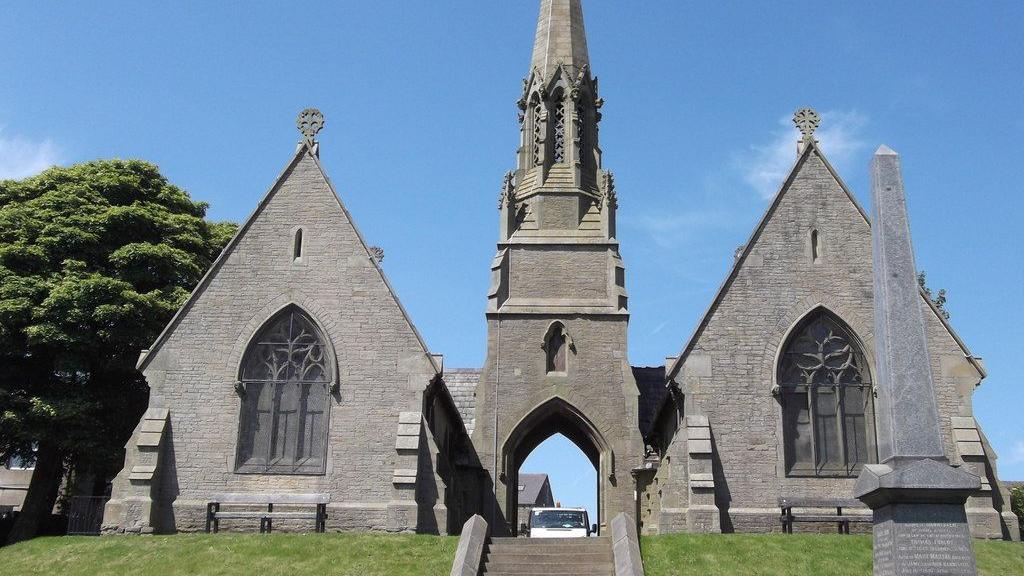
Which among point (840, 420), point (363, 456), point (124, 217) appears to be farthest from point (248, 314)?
point (840, 420)

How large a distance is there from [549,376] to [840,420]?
8750 mm

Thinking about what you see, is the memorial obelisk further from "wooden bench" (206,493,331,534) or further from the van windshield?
the van windshield

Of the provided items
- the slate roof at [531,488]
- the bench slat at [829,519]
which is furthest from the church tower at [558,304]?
the slate roof at [531,488]

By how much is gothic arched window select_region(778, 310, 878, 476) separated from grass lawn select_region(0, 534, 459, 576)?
9462 millimetres

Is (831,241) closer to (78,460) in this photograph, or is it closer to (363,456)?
(363,456)

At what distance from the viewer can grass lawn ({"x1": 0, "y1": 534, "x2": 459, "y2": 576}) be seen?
21.0 m

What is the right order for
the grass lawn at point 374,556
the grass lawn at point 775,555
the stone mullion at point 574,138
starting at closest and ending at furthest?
the grass lawn at point 775,555 → the grass lawn at point 374,556 → the stone mullion at point 574,138

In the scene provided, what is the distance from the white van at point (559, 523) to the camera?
93.2ft

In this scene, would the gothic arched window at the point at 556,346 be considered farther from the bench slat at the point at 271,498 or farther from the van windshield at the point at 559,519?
the bench slat at the point at 271,498

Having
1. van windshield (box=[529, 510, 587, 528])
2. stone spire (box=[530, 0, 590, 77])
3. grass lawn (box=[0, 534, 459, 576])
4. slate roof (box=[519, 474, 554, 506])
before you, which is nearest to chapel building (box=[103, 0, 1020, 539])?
van windshield (box=[529, 510, 587, 528])

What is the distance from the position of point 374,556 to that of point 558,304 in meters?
12.2

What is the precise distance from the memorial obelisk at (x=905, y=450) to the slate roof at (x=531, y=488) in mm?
64507

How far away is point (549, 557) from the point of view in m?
21.7

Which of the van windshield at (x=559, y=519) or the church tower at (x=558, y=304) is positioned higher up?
the church tower at (x=558, y=304)
